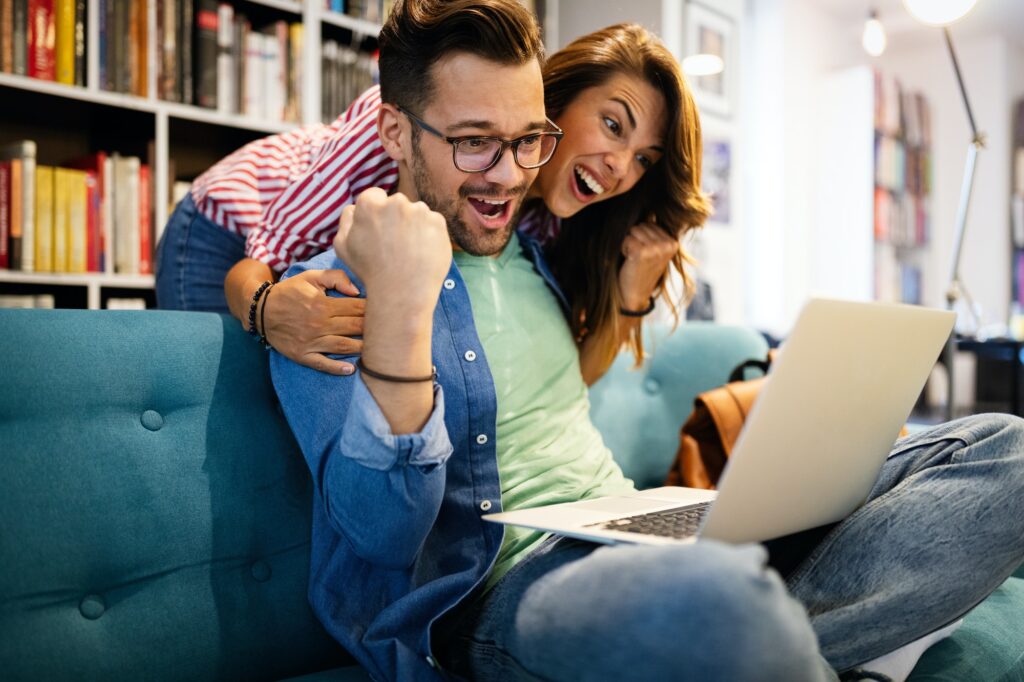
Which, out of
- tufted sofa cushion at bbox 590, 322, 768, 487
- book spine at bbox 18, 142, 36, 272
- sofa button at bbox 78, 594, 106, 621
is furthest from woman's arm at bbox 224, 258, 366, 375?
book spine at bbox 18, 142, 36, 272

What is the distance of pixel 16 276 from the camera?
2035mm

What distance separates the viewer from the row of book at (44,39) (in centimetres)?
199

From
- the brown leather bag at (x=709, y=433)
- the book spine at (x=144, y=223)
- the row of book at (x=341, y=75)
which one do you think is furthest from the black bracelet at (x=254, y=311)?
the row of book at (x=341, y=75)

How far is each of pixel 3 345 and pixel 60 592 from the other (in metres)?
0.26

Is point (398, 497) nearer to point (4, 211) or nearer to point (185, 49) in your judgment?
point (4, 211)

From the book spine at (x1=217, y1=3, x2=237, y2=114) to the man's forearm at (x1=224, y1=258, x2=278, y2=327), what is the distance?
1238mm

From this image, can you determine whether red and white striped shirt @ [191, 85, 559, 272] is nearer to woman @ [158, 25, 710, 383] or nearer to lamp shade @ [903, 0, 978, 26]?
woman @ [158, 25, 710, 383]

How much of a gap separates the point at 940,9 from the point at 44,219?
2565mm

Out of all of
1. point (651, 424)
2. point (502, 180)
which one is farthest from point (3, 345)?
point (651, 424)

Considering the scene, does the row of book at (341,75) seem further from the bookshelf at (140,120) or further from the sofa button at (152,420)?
the sofa button at (152,420)

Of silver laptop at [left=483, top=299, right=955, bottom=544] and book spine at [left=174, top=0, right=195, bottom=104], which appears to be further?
book spine at [left=174, top=0, right=195, bottom=104]

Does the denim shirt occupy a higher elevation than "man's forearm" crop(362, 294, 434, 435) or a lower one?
lower

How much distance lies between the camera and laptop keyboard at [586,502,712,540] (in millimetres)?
802

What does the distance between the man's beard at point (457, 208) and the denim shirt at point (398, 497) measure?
6cm
